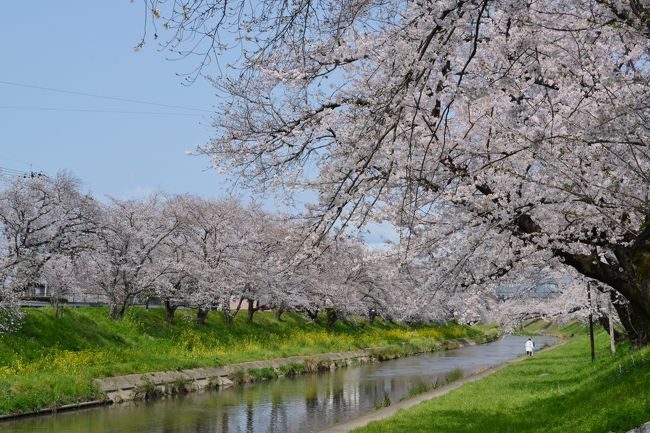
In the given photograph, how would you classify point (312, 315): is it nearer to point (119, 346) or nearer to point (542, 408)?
point (119, 346)

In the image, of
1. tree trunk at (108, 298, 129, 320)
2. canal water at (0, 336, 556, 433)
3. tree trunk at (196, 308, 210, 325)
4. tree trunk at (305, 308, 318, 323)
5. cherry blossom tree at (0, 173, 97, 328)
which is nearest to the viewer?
canal water at (0, 336, 556, 433)

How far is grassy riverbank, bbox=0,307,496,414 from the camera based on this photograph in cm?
1953

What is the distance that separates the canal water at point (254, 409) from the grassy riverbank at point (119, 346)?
1174 millimetres

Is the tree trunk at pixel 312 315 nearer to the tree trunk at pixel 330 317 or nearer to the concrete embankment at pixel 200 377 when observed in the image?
the tree trunk at pixel 330 317

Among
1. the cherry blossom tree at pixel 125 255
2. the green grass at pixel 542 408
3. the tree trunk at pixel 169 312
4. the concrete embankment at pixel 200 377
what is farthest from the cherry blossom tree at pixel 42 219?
the green grass at pixel 542 408

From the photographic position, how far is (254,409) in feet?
65.6

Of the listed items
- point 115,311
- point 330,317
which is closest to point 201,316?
point 115,311

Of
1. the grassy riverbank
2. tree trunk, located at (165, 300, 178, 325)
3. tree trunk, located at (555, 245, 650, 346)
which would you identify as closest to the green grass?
tree trunk, located at (555, 245, 650, 346)

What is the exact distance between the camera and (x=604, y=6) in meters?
6.14

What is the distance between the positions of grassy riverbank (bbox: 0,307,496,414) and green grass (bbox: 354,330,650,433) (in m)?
10.5

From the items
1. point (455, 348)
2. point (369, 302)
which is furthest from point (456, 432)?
point (455, 348)

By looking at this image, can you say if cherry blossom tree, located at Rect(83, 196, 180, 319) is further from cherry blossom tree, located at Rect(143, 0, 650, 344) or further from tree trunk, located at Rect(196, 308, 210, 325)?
cherry blossom tree, located at Rect(143, 0, 650, 344)

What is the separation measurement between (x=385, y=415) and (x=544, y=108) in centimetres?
900

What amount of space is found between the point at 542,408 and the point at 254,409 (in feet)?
31.2
